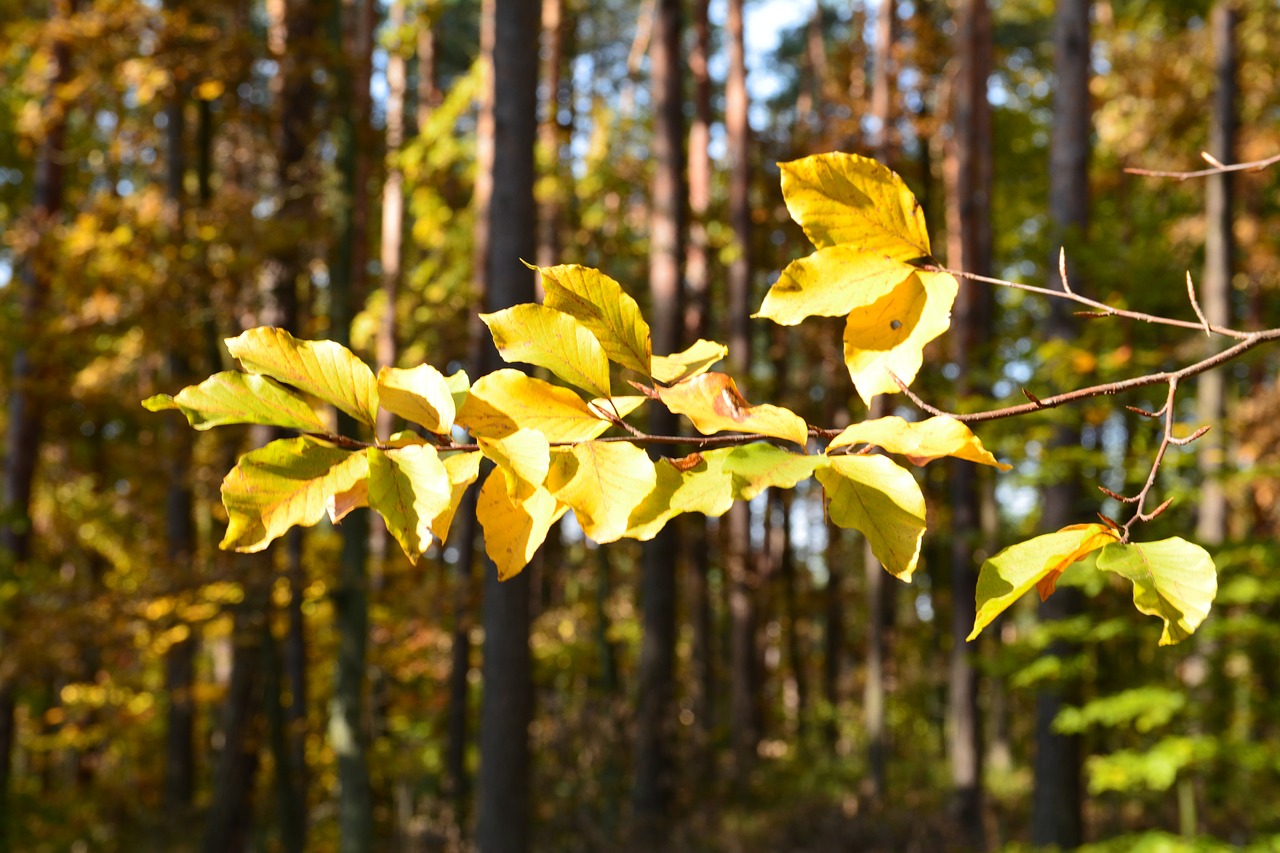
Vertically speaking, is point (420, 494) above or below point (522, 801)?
above

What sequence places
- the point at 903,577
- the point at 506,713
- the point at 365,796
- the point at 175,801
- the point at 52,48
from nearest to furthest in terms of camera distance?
the point at 903,577, the point at 506,713, the point at 365,796, the point at 52,48, the point at 175,801

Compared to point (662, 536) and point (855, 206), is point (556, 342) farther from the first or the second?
point (662, 536)

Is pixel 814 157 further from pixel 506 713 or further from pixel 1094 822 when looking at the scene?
pixel 1094 822

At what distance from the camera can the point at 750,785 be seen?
11422mm

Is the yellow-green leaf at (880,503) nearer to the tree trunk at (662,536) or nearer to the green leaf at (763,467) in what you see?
the green leaf at (763,467)

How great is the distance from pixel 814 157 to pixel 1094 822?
1197 cm

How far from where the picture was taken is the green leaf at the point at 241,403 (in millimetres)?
644

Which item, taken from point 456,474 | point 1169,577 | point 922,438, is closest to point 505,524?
point 456,474

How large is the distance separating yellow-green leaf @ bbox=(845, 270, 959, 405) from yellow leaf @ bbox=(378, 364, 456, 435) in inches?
10.9

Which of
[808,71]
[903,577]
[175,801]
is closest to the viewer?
[903,577]

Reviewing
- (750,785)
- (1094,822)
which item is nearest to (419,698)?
(750,785)

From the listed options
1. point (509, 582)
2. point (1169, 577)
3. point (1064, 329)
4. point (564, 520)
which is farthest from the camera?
point (564, 520)

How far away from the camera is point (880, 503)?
637mm

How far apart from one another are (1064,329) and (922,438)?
16.9ft
